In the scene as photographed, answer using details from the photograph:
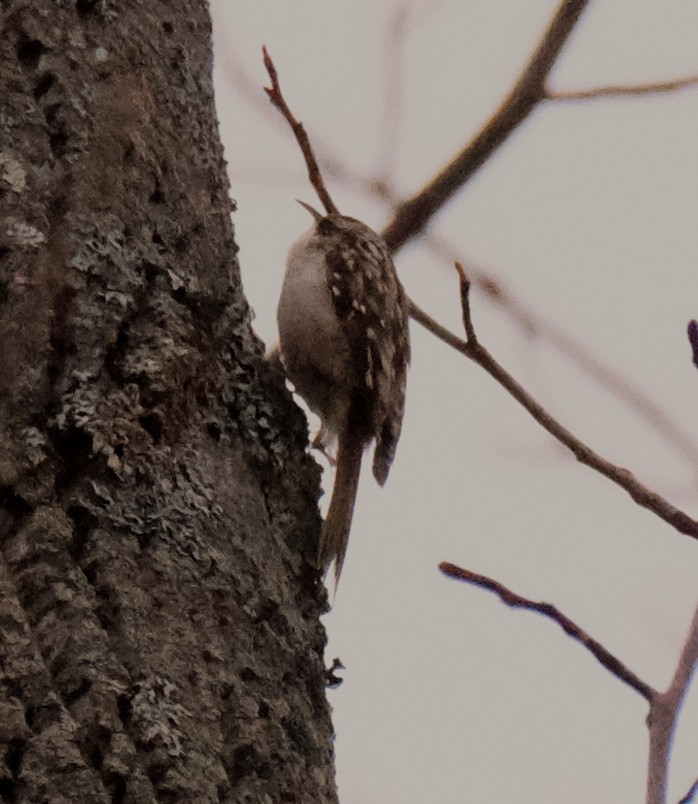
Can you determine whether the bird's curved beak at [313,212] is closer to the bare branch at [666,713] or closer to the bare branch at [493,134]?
the bare branch at [493,134]

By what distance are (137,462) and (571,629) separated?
1.61ft

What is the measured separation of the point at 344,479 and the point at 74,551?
103cm

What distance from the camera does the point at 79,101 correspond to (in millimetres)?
1499

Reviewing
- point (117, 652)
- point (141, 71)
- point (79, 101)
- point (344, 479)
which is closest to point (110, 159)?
point (79, 101)

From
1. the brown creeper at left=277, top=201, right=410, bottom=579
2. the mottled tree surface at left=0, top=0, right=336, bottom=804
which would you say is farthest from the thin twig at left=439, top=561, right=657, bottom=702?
the brown creeper at left=277, top=201, right=410, bottom=579

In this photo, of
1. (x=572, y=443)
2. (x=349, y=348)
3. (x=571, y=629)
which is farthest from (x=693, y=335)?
(x=349, y=348)

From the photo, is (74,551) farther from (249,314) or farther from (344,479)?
(344,479)

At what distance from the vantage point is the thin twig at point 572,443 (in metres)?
1.15

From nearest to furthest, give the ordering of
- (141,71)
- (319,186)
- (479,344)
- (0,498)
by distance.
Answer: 1. (0,498)
2. (479,344)
3. (141,71)
4. (319,186)

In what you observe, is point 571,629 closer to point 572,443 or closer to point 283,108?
point 572,443

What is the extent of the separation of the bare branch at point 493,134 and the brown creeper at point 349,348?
0.12m

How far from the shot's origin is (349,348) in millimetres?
2459

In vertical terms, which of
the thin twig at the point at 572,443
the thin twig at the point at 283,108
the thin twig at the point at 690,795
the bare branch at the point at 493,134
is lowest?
the thin twig at the point at 690,795

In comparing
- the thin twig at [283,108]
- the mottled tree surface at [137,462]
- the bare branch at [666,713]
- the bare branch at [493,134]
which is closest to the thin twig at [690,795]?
the bare branch at [666,713]
